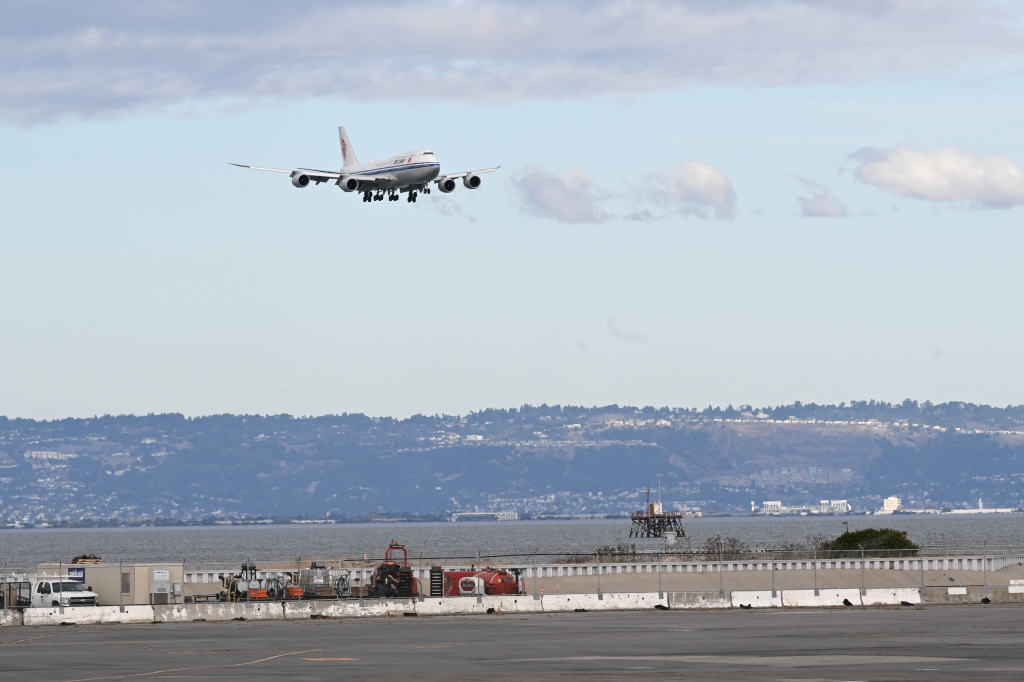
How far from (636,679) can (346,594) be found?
32969 millimetres

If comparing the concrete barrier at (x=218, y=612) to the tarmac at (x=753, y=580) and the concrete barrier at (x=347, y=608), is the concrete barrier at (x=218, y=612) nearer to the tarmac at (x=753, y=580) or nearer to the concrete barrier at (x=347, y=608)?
the concrete barrier at (x=347, y=608)

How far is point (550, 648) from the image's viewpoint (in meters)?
36.9

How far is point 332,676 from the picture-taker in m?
29.6

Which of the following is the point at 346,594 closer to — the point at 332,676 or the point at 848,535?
the point at 332,676

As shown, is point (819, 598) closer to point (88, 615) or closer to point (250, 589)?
point (250, 589)

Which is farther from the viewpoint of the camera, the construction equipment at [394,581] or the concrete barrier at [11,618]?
the construction equipment at [394,581]

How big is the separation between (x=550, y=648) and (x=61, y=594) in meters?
24.4

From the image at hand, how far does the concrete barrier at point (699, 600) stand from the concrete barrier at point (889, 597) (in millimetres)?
5347

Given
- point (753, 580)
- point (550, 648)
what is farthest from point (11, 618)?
point (753, 580)

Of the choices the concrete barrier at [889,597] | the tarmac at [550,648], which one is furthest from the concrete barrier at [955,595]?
the tarmac at [550,648]

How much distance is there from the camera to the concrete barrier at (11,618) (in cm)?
4791

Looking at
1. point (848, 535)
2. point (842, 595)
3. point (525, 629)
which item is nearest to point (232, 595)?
point (525, 629)

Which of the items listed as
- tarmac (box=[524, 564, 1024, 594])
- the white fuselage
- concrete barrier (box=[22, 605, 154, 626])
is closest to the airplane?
the white fuselage

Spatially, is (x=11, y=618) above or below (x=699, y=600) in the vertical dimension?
above
